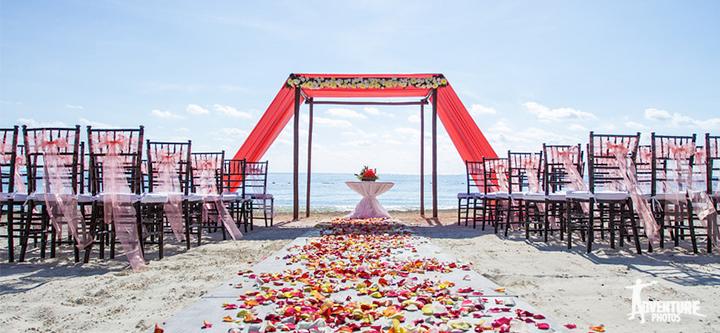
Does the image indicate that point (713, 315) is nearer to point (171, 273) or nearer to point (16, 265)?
point (171, 273)

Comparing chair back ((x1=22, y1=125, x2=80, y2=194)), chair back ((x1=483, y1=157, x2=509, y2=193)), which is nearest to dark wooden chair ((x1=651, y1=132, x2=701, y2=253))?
chair back ((x1=483, y1=157, x2=509, y2=193))

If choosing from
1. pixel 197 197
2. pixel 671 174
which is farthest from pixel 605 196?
pixel 197 197

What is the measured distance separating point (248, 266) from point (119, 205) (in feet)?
4.82

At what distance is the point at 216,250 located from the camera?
6180 millimetres

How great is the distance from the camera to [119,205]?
5285mm

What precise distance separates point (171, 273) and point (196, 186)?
3.70m

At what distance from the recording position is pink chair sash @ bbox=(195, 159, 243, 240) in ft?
23.5

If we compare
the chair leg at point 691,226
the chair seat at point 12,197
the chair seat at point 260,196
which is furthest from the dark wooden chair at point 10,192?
the chair leg at point 691,226

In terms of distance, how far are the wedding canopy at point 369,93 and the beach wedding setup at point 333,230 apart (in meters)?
0.35

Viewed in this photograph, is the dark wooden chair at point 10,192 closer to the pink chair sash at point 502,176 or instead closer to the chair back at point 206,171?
the chair back at point 206,171

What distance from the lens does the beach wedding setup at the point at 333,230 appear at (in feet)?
9.89

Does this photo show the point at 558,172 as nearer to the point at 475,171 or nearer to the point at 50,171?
the point at 475,171

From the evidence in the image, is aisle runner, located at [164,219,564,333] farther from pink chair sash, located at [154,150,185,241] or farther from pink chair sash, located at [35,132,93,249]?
pink chair sash, located at [35,132,93,249]

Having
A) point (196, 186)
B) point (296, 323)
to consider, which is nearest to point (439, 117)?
point (196, 186)
